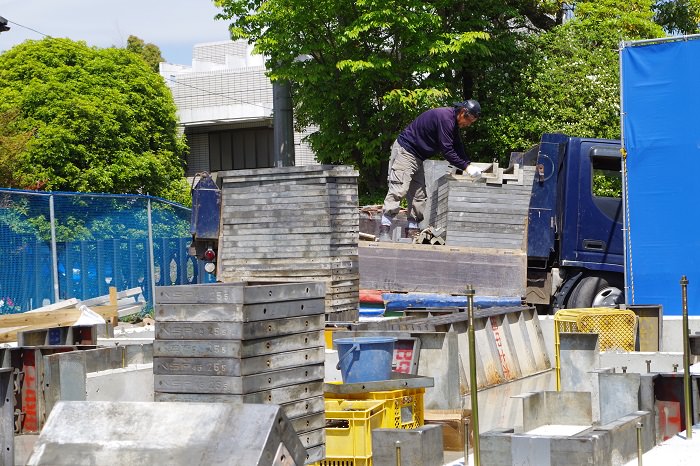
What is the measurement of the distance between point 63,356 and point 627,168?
921 cm

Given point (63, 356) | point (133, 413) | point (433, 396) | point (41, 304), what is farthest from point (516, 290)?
point (133, 413)

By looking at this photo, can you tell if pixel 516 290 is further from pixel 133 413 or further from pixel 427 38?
pixel 427 38

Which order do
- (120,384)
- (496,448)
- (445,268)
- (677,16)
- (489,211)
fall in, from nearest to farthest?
1. (496,448)
2. (120,384)
3. (445,268)
4. (489,211)
5. (677,16)

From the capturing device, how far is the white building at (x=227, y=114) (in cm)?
4494

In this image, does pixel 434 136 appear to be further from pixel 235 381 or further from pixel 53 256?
pixel 235 381

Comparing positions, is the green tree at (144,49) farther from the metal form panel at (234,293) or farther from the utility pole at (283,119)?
the metal form panel at (234,293)

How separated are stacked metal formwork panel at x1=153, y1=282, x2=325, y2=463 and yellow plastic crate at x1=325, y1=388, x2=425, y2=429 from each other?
1.62 ft

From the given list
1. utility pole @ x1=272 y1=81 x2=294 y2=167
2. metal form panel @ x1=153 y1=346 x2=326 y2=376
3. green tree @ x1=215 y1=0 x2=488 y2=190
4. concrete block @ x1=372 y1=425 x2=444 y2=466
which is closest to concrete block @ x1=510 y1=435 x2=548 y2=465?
concrete block @ x1=372 y1=425 x2=444 y2=466

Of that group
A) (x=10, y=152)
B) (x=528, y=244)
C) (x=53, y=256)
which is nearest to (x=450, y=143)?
(x=528, y=244)

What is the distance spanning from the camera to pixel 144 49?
69375 mm

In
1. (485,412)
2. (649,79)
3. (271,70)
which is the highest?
(271,70)

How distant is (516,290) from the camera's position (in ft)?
51.2

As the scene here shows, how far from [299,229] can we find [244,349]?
289 inches

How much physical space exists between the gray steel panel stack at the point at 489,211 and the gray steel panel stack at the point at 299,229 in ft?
5.44
